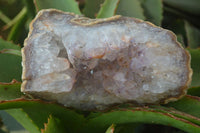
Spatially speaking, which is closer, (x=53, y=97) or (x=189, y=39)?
(x=53, y=97)

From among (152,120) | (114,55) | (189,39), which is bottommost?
(189,39)

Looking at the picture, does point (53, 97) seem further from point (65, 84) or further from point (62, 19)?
point (62, 19)

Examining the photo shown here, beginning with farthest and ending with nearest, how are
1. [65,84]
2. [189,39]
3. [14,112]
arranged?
[189,39], [14,112], [65,84]

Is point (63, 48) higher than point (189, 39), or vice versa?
point (63, 48)

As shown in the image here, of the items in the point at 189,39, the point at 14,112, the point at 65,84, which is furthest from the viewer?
the point at 189,39

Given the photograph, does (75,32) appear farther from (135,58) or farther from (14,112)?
(14,112)

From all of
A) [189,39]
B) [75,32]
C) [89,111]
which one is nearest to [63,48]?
[75,32]
